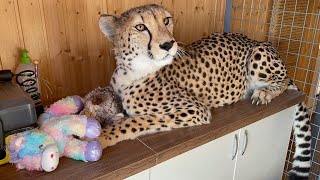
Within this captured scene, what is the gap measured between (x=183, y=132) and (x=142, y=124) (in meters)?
0.15

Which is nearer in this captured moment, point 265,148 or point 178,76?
point 178,76

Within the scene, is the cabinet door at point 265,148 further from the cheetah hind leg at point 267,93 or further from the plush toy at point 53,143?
the plush toy at point 53,143

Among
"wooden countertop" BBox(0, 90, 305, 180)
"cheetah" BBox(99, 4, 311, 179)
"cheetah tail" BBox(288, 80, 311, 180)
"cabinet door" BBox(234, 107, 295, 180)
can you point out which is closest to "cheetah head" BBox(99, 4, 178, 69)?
"cheetah" BBox(99, 4, 311, 179)

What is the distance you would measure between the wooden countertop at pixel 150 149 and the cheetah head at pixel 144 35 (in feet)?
0.86

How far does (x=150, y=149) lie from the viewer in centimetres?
96

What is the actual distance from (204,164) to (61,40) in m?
0.74

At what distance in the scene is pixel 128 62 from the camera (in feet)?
3.53

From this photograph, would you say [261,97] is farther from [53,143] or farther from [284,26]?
[53,143]

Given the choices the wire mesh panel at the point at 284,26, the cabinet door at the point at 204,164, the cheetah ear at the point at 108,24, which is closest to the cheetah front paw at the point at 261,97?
the cabinet door at the point at 204,164

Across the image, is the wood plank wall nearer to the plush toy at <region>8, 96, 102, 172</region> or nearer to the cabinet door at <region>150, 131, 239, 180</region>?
the plush toy at <region>8, 96, 102, 172</region>

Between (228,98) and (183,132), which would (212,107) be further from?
(183,132)

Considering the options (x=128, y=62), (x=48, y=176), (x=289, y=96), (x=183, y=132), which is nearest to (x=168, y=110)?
(x=183, y=132)

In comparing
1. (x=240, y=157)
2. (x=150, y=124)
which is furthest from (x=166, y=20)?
(x=240, y=157)

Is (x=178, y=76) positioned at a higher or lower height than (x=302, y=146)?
higher
